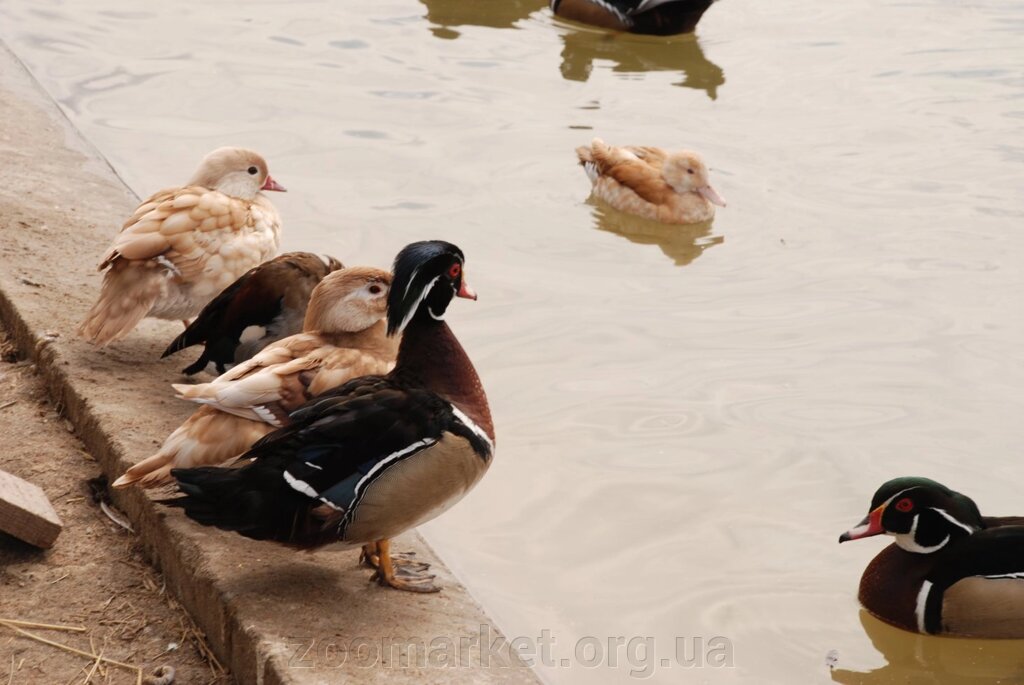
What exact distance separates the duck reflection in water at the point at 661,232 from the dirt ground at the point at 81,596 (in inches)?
167

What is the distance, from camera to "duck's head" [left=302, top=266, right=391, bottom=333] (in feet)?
16.1

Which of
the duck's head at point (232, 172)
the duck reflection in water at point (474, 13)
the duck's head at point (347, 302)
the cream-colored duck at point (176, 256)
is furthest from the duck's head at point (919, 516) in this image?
the duck reflection in water at point (474, 13)

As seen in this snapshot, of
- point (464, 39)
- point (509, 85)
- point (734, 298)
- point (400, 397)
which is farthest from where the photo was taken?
point (464, 39)

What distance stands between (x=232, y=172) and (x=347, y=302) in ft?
5.42

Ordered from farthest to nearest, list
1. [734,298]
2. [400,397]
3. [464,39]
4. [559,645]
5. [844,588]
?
[464,39], [734,298], [844,588], [559,645], [400,397]

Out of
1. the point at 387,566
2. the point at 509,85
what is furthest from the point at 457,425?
the point at 509,85

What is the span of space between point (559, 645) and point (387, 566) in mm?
767

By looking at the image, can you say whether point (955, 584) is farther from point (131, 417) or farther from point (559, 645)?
point (131, 417)

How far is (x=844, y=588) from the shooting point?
5176 millimetres

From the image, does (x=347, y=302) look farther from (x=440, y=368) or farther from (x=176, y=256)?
(x=176, y=256)

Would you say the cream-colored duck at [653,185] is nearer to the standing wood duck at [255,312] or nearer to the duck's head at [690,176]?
the duck's head at [690,176]

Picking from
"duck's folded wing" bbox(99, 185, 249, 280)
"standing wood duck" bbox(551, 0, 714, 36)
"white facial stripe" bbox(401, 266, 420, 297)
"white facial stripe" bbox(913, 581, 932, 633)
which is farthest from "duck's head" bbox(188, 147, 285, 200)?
"standing wood duck" bbox(551, 0, 714, 36)

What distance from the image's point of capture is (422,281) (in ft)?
14.5

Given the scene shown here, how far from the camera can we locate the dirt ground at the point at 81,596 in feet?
13.0
